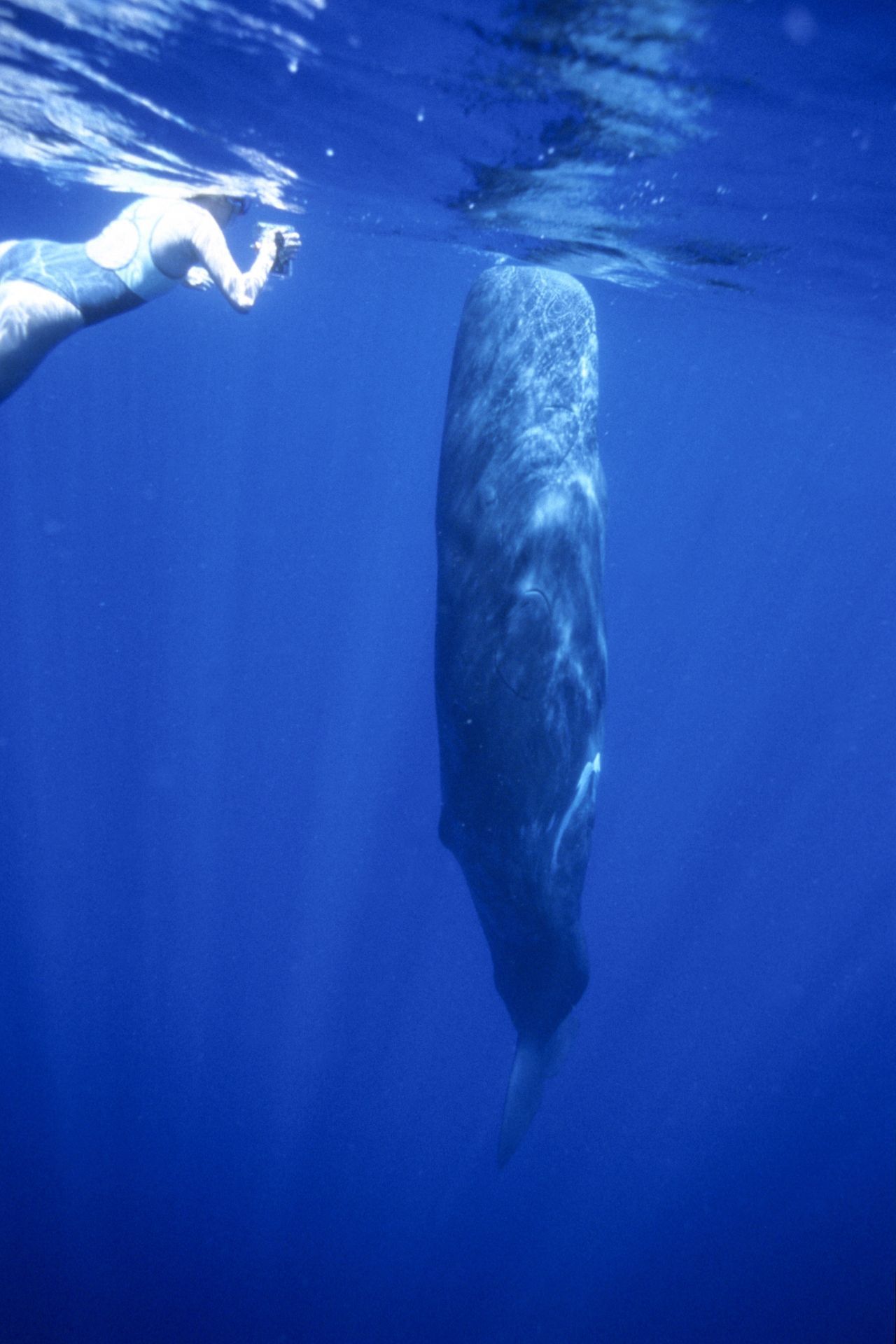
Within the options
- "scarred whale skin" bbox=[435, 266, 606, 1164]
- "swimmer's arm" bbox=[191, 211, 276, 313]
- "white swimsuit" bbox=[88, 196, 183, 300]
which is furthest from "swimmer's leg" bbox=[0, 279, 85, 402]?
"scarred whale skin" bbox=[435, 266, 606, 1164]

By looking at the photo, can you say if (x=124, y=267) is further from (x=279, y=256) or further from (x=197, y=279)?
(x=279, y=256)

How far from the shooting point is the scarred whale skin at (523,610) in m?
4.48

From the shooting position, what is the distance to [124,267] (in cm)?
727

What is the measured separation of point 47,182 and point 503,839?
20609 mm

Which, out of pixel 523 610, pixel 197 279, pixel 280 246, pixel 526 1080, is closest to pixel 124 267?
pixel 197 279

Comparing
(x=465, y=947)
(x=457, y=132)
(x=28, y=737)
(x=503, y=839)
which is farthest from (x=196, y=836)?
(x=503, y=839)

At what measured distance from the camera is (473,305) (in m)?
5.75

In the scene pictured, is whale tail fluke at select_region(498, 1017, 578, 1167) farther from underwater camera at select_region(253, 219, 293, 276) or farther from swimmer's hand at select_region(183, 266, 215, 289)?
swimmer's hand at select_region(183, 266, 215, 289)

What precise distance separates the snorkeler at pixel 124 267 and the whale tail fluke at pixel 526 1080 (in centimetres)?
688

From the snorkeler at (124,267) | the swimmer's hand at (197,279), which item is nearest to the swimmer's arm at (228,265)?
the snorkeler at (124,267)

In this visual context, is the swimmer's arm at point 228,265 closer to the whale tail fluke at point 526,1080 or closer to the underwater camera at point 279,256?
the underwater camera at point 279,256

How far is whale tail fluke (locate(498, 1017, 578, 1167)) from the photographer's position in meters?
7.16

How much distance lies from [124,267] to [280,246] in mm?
1398

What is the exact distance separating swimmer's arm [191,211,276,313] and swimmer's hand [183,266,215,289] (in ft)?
1.66
